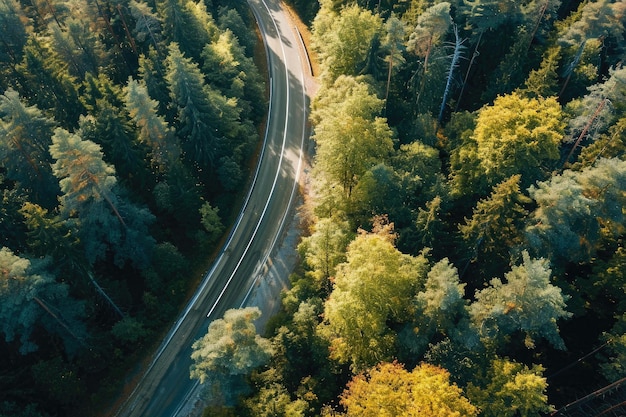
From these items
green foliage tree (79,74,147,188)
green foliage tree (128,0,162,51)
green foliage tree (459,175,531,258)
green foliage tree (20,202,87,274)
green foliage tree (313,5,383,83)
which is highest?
green foliage tree (313,5,383,83)

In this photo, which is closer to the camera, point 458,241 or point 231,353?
point 231,353

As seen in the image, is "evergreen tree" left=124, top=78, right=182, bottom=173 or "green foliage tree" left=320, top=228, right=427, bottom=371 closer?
"green foliage tree" left=320, top=228, right=427, bottom=371

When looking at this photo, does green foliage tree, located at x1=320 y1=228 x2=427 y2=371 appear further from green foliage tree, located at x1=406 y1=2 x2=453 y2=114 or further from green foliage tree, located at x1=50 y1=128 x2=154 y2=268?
green foliage tree, located at x1=406 y1=2 x2=453 y2=114

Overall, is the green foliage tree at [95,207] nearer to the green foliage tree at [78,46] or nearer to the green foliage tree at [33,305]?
the green foliage tree at [33,305]

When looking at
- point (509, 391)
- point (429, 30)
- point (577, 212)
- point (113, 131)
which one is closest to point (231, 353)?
point (509, 391)

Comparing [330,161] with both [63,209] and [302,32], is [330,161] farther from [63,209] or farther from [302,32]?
[302,32]

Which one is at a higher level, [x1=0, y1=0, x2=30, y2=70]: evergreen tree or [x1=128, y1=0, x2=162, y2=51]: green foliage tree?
[x1=128, y1=0, x2=162, y2=51]: green foliage tree

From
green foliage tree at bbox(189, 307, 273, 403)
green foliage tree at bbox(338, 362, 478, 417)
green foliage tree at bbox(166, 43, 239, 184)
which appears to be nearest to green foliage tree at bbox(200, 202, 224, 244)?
green foliage tree at bbox(166, 43, 239, 184)

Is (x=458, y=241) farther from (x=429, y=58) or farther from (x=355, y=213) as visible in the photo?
(x=429, y=58)
